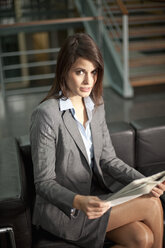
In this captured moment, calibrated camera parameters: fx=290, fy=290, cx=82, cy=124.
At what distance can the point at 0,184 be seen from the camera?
1.25 meters

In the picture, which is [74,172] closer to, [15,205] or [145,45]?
[15,205]

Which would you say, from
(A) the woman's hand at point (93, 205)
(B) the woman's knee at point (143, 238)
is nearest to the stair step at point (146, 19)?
(B) the woman's knee at point (143, 238)

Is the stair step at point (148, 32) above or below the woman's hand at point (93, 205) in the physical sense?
above

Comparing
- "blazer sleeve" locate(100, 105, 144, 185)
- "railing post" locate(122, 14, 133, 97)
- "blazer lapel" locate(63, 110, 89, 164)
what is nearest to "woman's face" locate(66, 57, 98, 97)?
"blazer lapel" locate(63, 110, 89, 164)

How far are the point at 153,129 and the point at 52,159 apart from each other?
85cm

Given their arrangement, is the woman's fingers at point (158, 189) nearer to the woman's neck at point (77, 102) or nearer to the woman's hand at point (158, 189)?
the woman's hand at point (158, 189)

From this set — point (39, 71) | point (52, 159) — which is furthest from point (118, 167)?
point (39, 71)

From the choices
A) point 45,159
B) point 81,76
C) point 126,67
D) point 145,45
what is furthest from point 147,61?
A: point 45,159

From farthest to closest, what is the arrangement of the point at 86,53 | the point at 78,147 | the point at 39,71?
the point at 39,71, the point at 78,147, the point at 86,53

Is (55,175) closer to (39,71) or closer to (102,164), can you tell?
(102,164)

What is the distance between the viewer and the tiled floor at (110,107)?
141 inches

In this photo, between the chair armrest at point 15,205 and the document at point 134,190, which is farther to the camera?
the chair armrest at point 15,205

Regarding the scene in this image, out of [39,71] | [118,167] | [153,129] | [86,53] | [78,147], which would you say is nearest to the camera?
[86,53]

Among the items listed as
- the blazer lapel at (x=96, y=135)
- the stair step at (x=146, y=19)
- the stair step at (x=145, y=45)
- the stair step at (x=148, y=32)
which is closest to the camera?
the blazer lapel at (x=96, y=135)
